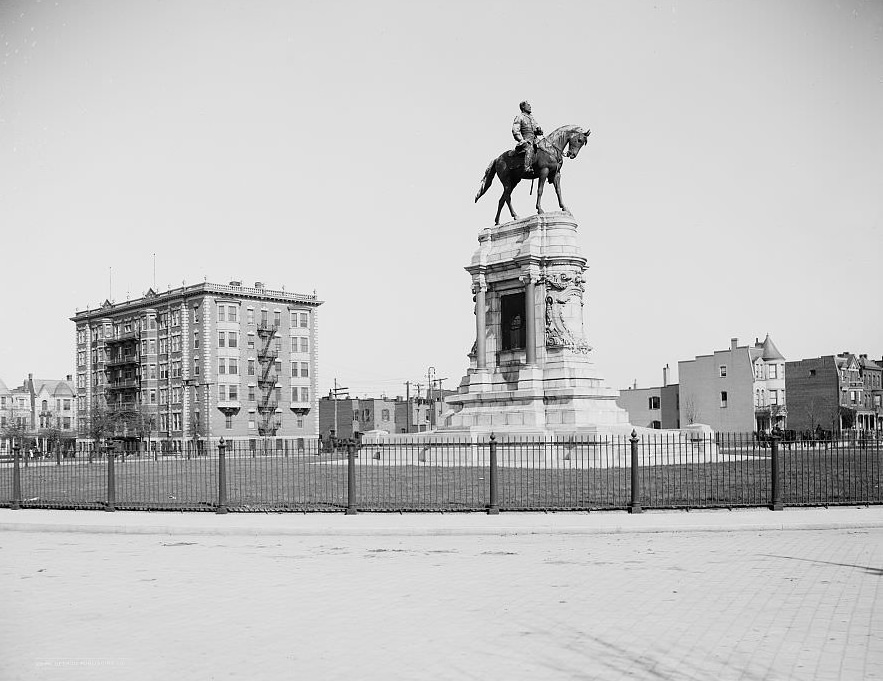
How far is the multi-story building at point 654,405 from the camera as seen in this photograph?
97188mm

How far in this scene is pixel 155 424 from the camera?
314ft

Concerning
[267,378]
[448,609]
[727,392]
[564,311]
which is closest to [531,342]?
[564,311]

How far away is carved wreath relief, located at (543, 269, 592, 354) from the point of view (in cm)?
3650

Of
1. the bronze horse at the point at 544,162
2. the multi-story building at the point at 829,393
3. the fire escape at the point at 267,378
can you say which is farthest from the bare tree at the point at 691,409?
the bronze horse at the point at 544,162

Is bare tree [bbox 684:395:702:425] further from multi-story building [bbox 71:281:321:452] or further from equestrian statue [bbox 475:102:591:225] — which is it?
equestrian statue [bbox 475:102:591:225]

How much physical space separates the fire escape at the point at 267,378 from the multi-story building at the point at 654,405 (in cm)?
3488

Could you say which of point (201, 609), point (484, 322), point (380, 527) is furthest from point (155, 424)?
point (201, 609)

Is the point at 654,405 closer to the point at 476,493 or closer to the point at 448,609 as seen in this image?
the point at 476,493

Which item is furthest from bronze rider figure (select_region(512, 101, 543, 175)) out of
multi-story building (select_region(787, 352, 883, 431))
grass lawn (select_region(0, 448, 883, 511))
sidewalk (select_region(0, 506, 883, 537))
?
multi-story building (select_region(787, 352, 883, 431))

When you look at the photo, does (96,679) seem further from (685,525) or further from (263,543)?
(685,525)

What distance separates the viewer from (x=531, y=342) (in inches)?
1433

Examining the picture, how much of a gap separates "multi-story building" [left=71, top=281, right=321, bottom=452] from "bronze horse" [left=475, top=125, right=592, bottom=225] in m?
56.2

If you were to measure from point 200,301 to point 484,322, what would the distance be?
60.0 m

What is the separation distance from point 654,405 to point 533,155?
6564 centimetres
